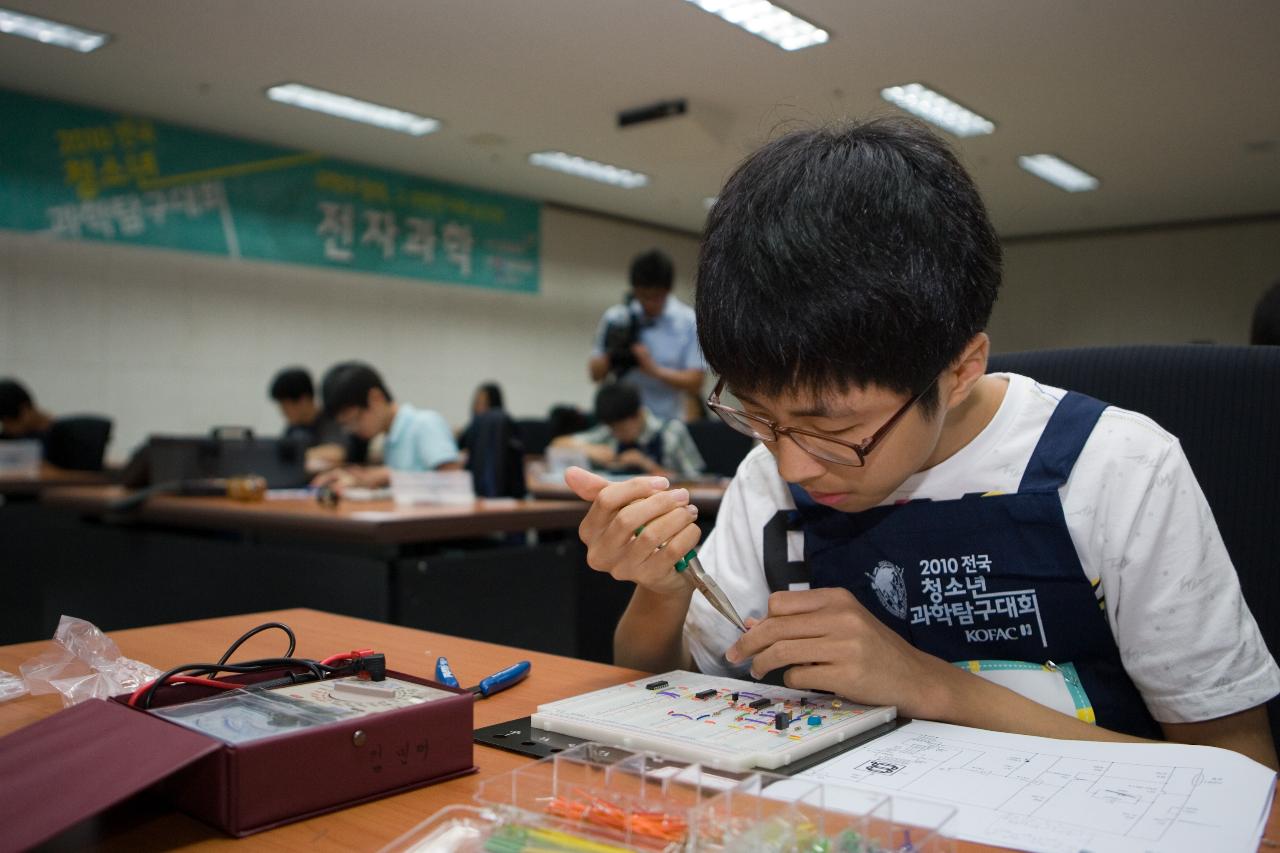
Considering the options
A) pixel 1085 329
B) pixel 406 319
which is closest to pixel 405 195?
pixel 406 319

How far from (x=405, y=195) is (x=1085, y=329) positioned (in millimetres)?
6048

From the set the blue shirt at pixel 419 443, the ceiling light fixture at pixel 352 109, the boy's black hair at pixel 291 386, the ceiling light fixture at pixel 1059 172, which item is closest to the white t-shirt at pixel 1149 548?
the blue shirt at pixel 419 443

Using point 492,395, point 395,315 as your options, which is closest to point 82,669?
point 492,395

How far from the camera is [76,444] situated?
4562mm

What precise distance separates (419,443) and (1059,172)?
5.18 m

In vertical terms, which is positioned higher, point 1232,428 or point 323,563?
point 1232,428

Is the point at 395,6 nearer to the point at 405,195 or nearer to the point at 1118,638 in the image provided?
the point at 405,195

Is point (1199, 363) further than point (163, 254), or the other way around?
point (163, 254)

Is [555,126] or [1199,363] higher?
[555,126]

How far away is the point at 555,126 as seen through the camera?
5.68m

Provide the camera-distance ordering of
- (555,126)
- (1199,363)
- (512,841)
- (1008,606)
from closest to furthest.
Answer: (512,841), (1008,606), (1199,363), (555,126)

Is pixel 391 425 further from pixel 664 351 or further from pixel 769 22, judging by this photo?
pixel 769 22

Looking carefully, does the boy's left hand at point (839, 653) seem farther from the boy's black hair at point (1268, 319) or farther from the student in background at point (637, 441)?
the student in background at point (637, 441)

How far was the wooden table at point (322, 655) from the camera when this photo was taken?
55 centimetres
